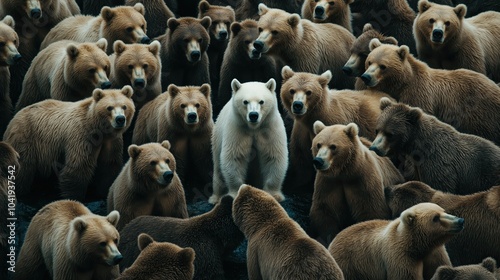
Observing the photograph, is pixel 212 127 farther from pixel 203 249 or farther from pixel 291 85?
pixel 203 249

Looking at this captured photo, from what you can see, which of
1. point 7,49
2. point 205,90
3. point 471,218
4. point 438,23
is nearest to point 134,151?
point 205,90

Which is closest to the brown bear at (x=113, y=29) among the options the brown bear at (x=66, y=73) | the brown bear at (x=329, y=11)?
the brown bear at (x=66, y=73)

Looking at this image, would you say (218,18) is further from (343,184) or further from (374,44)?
(343,184)

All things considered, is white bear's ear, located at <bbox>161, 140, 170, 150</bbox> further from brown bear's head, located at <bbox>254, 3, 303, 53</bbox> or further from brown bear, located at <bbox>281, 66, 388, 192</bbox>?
brown bear's head, located at <bbox>254, 3, 303, 53</bbox>

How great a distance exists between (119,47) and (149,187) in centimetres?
387

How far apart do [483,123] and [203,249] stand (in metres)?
5.61

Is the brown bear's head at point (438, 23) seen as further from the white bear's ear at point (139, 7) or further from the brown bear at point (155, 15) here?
the brown bear at point (155, 15)

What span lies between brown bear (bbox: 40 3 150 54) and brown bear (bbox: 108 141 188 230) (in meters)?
4.53

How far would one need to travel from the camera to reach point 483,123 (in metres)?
19.9

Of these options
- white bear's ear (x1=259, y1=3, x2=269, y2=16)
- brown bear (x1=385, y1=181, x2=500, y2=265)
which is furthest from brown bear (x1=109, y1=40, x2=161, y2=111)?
brown bear (x1=385, y1=181, x2=500, y2=265)

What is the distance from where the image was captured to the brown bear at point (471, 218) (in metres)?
16.6

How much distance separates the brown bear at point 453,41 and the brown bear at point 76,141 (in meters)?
5.09

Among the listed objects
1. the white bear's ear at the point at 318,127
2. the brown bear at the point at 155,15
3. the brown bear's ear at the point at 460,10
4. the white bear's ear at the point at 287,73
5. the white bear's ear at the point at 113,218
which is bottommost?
the brown bear at the point at 155,15

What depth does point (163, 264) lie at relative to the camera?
1527cm
